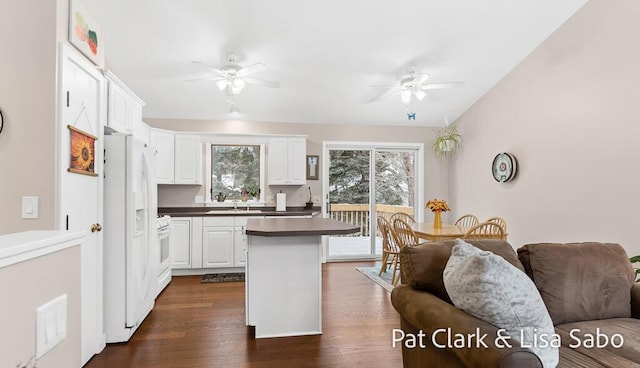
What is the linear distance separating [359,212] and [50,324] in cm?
536

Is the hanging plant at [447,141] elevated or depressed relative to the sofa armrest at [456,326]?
elevated

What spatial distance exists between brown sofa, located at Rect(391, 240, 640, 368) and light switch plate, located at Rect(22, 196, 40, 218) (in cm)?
214

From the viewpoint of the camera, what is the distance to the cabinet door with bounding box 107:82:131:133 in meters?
2.81

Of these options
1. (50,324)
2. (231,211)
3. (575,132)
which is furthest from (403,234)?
(50,324)

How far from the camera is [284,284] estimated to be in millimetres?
2793

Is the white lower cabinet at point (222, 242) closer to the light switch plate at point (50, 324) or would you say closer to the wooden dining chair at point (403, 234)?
the wooden dining chair at point (403, 234)

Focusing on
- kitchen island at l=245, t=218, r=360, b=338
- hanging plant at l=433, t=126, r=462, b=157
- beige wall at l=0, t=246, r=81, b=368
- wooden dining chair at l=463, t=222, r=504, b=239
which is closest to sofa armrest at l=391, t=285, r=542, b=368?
kitchen island at l=245, t=218, r=360, b=338

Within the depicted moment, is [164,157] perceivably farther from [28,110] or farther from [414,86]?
[414,86]

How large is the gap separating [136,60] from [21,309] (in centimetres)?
391

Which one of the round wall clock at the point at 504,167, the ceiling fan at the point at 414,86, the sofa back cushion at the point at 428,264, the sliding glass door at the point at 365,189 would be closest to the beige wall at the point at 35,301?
the sofa back cushion at the point at 428,264

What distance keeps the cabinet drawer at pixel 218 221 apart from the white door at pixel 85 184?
2193 mm

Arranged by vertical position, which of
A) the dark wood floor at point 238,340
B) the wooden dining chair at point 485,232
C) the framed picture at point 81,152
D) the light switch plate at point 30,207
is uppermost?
the framed picture at point 81,152

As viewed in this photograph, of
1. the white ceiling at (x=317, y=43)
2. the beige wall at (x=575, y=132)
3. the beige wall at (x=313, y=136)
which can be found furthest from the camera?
the beige wall at (x=313, y=136)

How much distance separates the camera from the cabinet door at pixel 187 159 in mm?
5145
